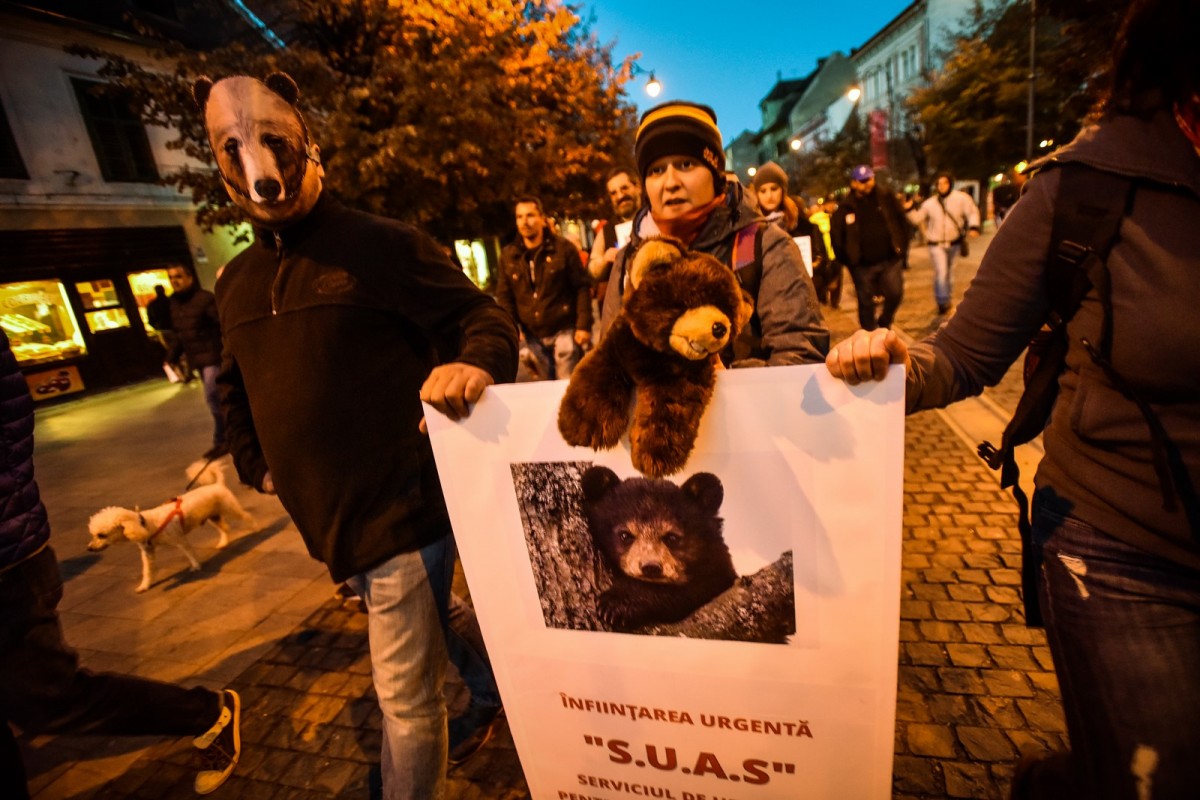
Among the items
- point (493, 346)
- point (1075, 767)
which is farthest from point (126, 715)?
point (1075, 767)

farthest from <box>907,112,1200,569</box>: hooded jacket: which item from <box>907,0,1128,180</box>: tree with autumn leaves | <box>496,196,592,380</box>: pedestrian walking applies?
<box>907,0,1128,180</box>: tree with autumn leaves

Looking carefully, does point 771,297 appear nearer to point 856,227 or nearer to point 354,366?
point 354,366

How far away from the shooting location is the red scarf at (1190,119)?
1.14 m

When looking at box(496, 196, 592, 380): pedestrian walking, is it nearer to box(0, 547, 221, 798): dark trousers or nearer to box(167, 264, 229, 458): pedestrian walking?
box(167, 264, 229, 458): pedestrian walking

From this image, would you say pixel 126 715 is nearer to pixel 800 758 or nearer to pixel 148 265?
pixel 800 758

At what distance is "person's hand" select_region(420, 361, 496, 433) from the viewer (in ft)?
4.46

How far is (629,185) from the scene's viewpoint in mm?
5684

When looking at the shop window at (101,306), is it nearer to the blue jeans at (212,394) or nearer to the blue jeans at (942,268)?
the blue jeans at (212,394)

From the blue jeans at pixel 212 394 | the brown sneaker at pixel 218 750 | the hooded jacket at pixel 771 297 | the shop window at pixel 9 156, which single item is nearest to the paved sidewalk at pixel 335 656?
Answer: the brown sneaker at pixel 218 750

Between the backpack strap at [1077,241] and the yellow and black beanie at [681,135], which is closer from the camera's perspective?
the backpack strap at [1077,241]

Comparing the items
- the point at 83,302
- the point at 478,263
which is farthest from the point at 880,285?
the point at 478,263

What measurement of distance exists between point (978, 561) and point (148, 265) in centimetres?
1697

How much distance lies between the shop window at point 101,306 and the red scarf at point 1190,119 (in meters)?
16.8

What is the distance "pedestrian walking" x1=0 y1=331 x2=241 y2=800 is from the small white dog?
7.37 ft
